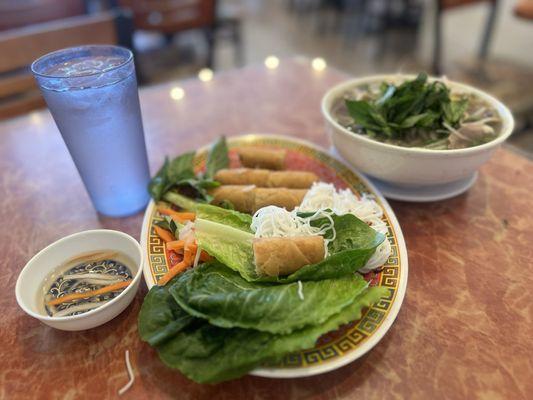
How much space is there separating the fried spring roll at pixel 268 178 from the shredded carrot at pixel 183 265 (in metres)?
0.31

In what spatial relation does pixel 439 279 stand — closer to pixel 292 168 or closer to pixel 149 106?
pixel 292 168

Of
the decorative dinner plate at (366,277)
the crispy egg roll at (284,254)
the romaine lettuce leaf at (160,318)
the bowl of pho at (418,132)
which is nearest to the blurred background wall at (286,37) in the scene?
the bowl of pho at (418,132)

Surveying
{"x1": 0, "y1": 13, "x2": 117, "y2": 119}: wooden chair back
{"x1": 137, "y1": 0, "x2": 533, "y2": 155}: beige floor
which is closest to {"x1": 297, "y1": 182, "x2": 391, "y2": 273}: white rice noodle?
{"x1": 0, "y1": 13, "x2": 117, "y2": 119}: wooden chair back

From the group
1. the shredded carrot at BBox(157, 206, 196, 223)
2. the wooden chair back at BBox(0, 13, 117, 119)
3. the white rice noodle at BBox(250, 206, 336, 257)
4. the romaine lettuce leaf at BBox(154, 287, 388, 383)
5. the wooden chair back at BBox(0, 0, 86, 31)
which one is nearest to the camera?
the romaine lettuce leaf at BBox(154, 287, 388, 383)

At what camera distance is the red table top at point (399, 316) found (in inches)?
29.1

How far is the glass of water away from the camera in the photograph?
92 centimetres

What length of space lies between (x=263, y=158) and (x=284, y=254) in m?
0.50

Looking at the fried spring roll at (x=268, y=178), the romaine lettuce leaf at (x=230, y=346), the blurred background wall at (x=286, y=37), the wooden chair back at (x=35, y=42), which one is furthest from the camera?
the blurred background wall at (x=286, y=37)

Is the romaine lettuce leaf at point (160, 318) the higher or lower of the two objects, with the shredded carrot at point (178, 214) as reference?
higher

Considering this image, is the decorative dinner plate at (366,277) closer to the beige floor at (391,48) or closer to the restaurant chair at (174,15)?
the restaurant chair at (174,15)

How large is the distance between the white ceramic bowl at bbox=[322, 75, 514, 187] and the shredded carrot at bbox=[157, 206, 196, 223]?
499 millimetres

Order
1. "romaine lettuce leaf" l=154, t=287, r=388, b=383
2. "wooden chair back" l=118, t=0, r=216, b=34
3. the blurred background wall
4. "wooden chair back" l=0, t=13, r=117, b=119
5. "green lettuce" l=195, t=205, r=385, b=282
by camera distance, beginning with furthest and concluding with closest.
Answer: "wooden chair back" l=118, t=0, r=216, b=34
the blurred background wall
"wooden chair back" l=0, t=13, r=117, b=119
"green lettuce" l=195, t=205, r=385, b=282
"romaine lettuce leaf" l=154, t=287, r=388, b=383

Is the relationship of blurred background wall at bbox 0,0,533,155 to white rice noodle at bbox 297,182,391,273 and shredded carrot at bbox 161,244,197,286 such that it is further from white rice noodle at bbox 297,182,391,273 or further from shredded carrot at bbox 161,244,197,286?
shredded carrot at bbox 161,244,197,286

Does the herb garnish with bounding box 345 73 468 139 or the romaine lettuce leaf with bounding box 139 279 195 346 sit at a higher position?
the herb garnish with bounding box 345 73 468 139
